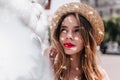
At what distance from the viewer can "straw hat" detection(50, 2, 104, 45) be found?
860mm

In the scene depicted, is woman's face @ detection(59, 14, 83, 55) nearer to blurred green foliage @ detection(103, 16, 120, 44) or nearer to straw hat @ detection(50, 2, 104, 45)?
straw hat @ detection(50, 2, 104, 45)

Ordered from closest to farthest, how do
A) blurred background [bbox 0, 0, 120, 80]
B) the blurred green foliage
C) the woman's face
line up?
blurred background [bbox 0, 0, 120, 80] → the woman's face → the blurred green foliage

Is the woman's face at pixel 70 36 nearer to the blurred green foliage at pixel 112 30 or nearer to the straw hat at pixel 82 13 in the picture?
the straw hat at pixel 82 13

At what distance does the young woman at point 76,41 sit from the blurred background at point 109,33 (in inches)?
1.6

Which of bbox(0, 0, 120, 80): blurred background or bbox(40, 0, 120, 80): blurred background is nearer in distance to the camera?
bbox(0, 0, 120, 80): blurred background

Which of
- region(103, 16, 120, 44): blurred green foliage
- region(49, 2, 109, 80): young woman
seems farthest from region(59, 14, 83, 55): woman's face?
region(103, 16, 120, 44): blurred green foliage

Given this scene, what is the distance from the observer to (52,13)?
2.76 ft

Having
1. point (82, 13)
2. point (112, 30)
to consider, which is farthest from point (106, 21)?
point (82, 13)

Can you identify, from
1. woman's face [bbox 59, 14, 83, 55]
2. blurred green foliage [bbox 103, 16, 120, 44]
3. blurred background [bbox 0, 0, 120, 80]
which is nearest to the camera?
blurred background [bbox 0, 0, 120, 80]

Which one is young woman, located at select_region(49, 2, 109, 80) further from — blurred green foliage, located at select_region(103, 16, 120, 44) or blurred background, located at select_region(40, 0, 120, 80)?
blurred green foliage, located at select_region(103, 16, 120, 44)

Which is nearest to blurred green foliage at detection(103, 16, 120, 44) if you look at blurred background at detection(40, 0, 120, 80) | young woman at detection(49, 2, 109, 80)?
blurred background at detection(40, 0, 120, 80)

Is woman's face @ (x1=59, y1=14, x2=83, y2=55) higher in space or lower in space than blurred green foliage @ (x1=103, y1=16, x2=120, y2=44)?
higher

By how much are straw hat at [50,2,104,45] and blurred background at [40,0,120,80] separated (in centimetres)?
2

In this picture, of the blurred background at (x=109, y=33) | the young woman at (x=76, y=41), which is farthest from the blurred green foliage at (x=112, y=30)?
the young woman at (x=76, y=41)
